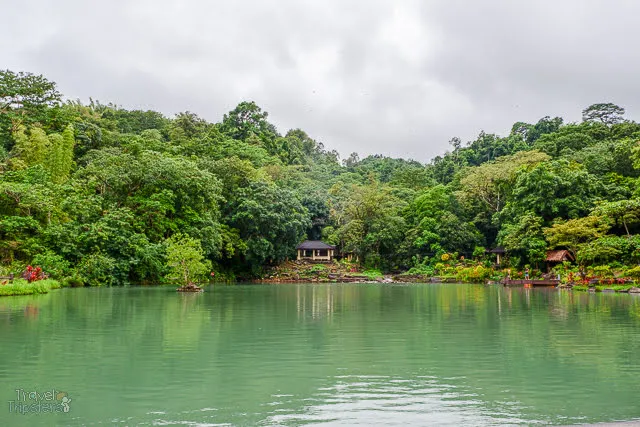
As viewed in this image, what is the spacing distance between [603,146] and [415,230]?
1560 cm

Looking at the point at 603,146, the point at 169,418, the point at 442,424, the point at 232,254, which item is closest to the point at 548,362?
the point at 442,424

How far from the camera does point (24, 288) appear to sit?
79.6ft

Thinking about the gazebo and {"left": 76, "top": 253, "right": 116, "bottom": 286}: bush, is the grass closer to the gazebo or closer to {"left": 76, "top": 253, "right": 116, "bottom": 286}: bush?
{"left": 76, "top": 253, "right": 116, "bottom": 286}: bush

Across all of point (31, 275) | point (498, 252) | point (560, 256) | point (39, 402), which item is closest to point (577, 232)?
point (560, 256)

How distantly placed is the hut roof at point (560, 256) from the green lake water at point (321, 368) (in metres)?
21.2

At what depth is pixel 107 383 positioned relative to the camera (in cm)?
775

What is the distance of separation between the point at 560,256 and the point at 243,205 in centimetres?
2190

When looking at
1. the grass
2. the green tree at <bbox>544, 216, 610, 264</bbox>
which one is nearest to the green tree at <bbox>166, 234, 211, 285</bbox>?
the grass

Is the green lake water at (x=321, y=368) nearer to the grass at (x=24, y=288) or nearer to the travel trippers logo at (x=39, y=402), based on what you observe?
the travel trippers logo at (x=39, y=402)

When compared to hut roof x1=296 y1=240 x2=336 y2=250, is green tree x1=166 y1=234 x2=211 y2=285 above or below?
below

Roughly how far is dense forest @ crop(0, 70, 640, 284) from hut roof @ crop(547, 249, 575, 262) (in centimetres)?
71

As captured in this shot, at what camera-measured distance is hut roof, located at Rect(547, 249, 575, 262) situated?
36.6 metres

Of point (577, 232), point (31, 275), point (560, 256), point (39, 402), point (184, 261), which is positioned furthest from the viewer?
point (560, 256)

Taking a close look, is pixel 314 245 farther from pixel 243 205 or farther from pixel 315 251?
pixel 243 205
